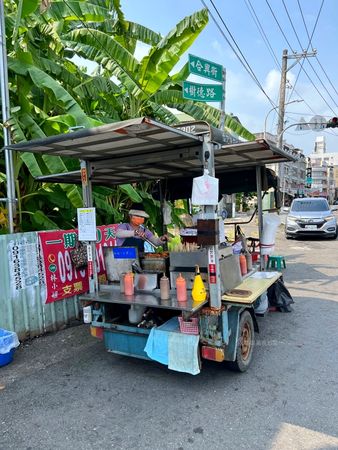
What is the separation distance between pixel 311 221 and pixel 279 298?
32.1ft

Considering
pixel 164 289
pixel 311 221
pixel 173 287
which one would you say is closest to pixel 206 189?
pixel 164 289

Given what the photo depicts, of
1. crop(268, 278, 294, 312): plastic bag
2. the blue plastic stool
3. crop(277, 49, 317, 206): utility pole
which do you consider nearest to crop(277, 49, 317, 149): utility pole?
crop(277, 49, 317, 206): utility pole

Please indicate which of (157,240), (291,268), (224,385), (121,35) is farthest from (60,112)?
(291,268)

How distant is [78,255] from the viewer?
209 inches

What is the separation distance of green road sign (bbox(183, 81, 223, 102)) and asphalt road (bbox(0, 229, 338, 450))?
3.99 metres

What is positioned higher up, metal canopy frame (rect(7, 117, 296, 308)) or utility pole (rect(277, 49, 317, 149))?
utility pole (rect(277, 49, 317, 149))

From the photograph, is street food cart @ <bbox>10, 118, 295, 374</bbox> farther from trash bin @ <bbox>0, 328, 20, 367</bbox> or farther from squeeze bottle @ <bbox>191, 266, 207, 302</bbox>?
trash bin @ <bbox>0, 328, 20, 367</bbox>

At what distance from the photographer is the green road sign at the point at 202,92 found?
19.1ft

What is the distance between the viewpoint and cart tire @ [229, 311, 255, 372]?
12.0 feet

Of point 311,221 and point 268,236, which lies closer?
point 268,236

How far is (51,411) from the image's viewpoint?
3121 mm

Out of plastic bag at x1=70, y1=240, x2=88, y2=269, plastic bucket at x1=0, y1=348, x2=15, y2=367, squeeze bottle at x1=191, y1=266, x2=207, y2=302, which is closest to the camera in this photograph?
squeeze bottle at x1=191, y1=266, x2=207, y2=302

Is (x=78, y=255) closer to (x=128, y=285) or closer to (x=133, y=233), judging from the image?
(x=133, y=233)

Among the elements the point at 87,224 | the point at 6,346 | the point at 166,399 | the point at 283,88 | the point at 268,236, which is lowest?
the point at 166,399
